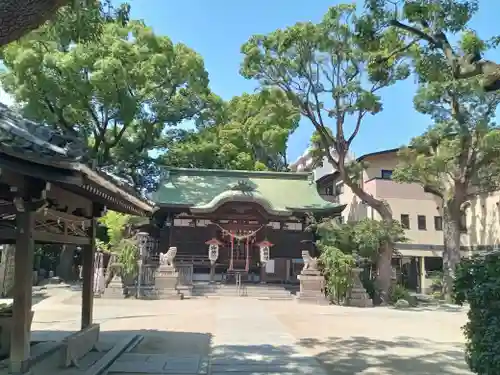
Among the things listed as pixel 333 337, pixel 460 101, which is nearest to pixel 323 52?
pixel 460 101

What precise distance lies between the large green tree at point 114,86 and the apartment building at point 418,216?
12.2m

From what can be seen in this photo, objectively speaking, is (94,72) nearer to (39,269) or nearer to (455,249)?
(39,269)

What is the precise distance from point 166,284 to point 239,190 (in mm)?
6177

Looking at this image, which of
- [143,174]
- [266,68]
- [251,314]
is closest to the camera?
[251,314]

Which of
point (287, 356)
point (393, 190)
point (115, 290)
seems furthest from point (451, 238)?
point (287, 356)

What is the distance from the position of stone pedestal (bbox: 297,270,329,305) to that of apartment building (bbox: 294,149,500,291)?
1127 centimetres

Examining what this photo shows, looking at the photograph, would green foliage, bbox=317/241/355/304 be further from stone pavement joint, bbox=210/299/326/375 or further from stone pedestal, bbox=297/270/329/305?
stone pavement joint, bbox=210/299/326/375

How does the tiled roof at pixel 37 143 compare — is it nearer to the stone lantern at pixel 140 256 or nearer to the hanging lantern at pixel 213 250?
the stone lantern at pixel 140 256

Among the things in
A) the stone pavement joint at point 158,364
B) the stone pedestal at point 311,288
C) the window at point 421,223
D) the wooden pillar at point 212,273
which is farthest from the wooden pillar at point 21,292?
the window at point 421,223

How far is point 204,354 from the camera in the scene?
866 cm

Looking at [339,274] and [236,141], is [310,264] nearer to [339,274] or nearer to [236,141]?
[339,274]

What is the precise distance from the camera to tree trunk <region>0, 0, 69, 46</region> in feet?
12.2

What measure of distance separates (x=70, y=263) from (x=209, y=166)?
36.9 feet

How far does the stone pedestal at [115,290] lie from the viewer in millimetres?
19297
